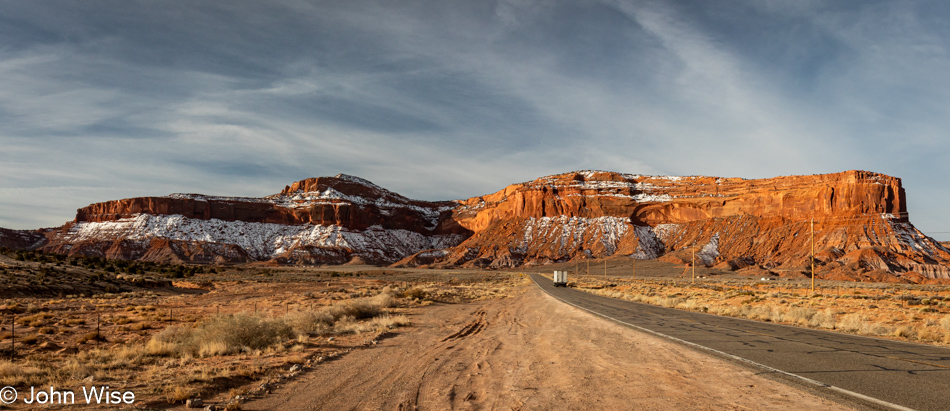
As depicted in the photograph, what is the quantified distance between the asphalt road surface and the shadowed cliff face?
89072mm

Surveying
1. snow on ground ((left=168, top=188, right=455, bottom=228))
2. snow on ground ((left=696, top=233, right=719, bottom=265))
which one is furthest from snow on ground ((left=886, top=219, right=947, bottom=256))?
snow on ground ((left=168, top=188, right=455, bottom=228))

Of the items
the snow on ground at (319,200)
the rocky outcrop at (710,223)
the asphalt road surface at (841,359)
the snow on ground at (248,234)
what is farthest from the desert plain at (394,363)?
the snow on ground at (319,200)

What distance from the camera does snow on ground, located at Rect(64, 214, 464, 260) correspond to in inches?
5605

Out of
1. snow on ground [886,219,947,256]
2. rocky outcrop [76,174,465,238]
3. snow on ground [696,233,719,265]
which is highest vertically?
rocky outcrop [76,174,465,238]

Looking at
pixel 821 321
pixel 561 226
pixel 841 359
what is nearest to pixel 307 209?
pixel 561 226

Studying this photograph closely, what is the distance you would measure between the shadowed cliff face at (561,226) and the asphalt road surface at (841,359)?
292ft

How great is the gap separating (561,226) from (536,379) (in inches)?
5398

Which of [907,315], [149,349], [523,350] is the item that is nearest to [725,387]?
[523,350]

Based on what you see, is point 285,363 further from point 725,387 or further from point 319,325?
point 725,387

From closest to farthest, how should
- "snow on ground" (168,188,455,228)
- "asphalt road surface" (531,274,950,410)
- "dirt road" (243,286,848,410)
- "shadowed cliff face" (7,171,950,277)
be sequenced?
1. "asphalt road surface" (531,274,950,410)
2. "dirt road" (243,286,848,410)
3. "shadowed cliff face" (7,171,950,277)
4. "snow on ground" (168,188,455,228)

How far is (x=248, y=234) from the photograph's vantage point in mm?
153500

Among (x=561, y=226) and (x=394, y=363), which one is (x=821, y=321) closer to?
(x=394, y=363)

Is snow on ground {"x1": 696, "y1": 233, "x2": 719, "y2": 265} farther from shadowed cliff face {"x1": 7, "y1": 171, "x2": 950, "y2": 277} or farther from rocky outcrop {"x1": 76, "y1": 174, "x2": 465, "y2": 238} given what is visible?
rocky outcrop {"x1": 76, "y1": 174, "x2": 465, "y2": 238}

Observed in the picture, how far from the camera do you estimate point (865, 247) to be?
95.4m
